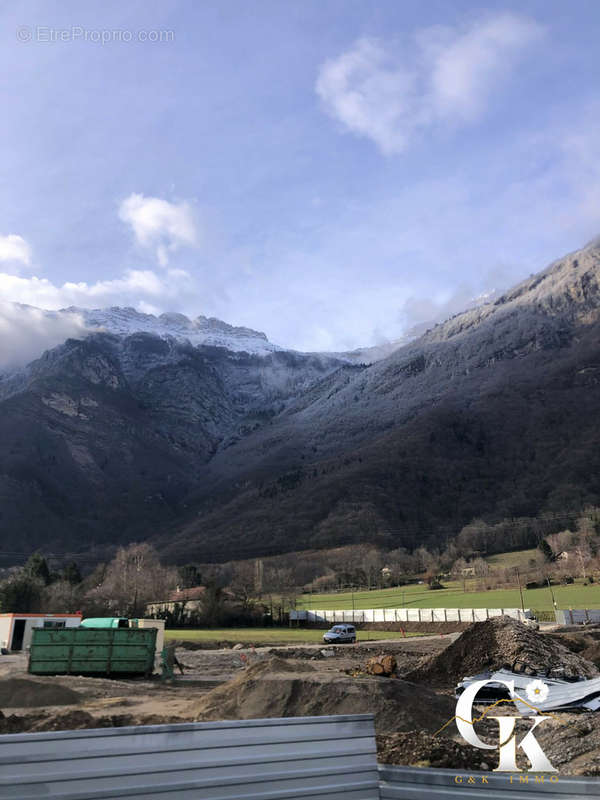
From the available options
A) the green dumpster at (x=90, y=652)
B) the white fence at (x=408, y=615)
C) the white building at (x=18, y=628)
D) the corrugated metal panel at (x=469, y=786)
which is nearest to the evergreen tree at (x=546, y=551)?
the white fence at (x=408, y=615)

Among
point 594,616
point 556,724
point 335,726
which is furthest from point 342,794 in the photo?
point 594,616

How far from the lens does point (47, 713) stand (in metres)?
15.9

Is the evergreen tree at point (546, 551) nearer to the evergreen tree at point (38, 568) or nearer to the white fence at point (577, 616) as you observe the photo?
the white fence at point (577, 616)

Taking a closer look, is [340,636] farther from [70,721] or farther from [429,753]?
[429,753]

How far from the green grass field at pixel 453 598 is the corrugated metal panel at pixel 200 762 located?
2876 inches

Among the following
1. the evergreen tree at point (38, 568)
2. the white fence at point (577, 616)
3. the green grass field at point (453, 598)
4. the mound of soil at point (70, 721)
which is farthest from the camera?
the evergreen tree at point (38, 568)

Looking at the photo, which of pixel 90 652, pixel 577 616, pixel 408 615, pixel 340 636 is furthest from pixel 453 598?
pixel 90 652

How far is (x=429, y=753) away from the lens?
8.62 meters

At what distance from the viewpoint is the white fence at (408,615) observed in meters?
62.5

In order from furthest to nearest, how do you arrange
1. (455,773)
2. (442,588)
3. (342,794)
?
(442,588) → (455,773) → (342,794)

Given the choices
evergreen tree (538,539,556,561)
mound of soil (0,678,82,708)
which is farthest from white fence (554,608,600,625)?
evergreen tree (538,539,556,561)

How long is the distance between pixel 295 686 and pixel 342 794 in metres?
10.7

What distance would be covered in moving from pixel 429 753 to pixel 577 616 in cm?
5775

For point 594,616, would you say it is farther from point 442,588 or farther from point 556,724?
point 556,724
